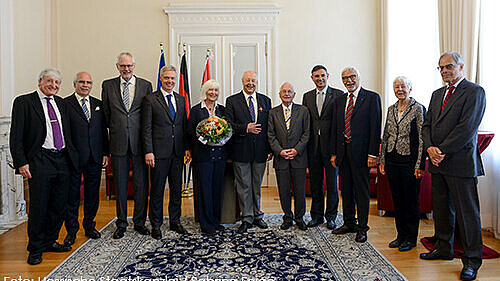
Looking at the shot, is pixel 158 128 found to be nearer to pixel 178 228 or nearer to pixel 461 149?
pixel 178 228

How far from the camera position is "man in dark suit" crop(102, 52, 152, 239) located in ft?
14.4

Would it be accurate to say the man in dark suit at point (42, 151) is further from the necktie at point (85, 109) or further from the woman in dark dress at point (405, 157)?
the woman in dark dress at point (405, 157)

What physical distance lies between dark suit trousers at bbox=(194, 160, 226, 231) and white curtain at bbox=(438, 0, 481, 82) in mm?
3051

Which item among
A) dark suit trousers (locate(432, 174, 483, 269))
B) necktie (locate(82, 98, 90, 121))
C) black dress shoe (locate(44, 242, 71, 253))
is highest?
necktie (locate(82, 98, 90, 121))

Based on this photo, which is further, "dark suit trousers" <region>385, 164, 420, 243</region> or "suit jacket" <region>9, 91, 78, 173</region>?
"dark suit trousers" <region>385, 164, 420, 243</region>

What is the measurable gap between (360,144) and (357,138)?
0.23 ft

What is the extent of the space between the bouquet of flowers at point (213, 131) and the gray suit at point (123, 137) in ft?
2.38

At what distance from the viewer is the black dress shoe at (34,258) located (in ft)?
12.2

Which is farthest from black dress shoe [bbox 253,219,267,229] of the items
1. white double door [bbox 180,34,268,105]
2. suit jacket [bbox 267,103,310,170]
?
white double door [bbox 180,34,268,105]

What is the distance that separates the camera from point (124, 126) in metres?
4.38

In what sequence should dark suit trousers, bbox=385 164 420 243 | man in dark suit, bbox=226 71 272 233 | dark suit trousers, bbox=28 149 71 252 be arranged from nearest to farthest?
dark suit trousers, bbox=28 149 71 252
dark suit trousers, bbox=385 164 420 243
man in dark suit, bbox=226 71 272 233

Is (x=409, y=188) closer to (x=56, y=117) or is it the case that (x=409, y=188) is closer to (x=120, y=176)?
(x=120, y=176)

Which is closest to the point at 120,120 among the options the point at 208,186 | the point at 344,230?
the point at 208,186

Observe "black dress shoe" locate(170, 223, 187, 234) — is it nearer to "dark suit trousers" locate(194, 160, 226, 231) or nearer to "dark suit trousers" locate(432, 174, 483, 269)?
"dark suit trousers" locate(194, 160, 226, 231)
